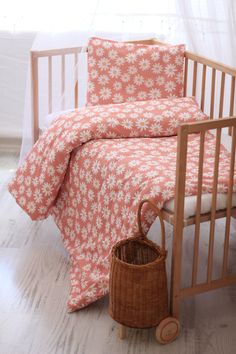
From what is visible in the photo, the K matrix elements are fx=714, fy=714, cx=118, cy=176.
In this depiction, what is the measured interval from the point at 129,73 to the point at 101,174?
0.77m

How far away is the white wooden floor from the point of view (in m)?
2.45

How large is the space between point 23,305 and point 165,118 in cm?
103

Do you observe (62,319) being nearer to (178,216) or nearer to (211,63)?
(178,216)

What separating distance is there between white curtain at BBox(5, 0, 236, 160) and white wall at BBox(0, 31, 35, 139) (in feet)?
0.64

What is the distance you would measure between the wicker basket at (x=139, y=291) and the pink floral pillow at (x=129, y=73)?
107cm

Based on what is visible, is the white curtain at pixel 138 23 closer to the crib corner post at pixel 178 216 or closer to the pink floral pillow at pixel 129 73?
the pink floral pillow at pixel 129 73

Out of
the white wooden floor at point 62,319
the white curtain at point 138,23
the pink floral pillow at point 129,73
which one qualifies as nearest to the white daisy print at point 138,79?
the pink floral pillow at point 129,73

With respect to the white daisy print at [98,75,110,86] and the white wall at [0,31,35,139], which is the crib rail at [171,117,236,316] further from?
the white wall at [0,31,35,139]

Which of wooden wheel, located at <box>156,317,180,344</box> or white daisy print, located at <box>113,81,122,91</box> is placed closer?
wooden wheel, located at <box>156,317,180,344</box>

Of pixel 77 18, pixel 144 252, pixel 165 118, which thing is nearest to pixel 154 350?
pixel 144 252

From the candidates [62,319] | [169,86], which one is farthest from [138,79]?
[62,319]

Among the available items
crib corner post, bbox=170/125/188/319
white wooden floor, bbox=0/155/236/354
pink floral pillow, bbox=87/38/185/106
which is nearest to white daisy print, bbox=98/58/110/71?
pink floral pillow, bbox=87/38/185/106

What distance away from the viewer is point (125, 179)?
105 inches

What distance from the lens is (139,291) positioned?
2402 millimetres
